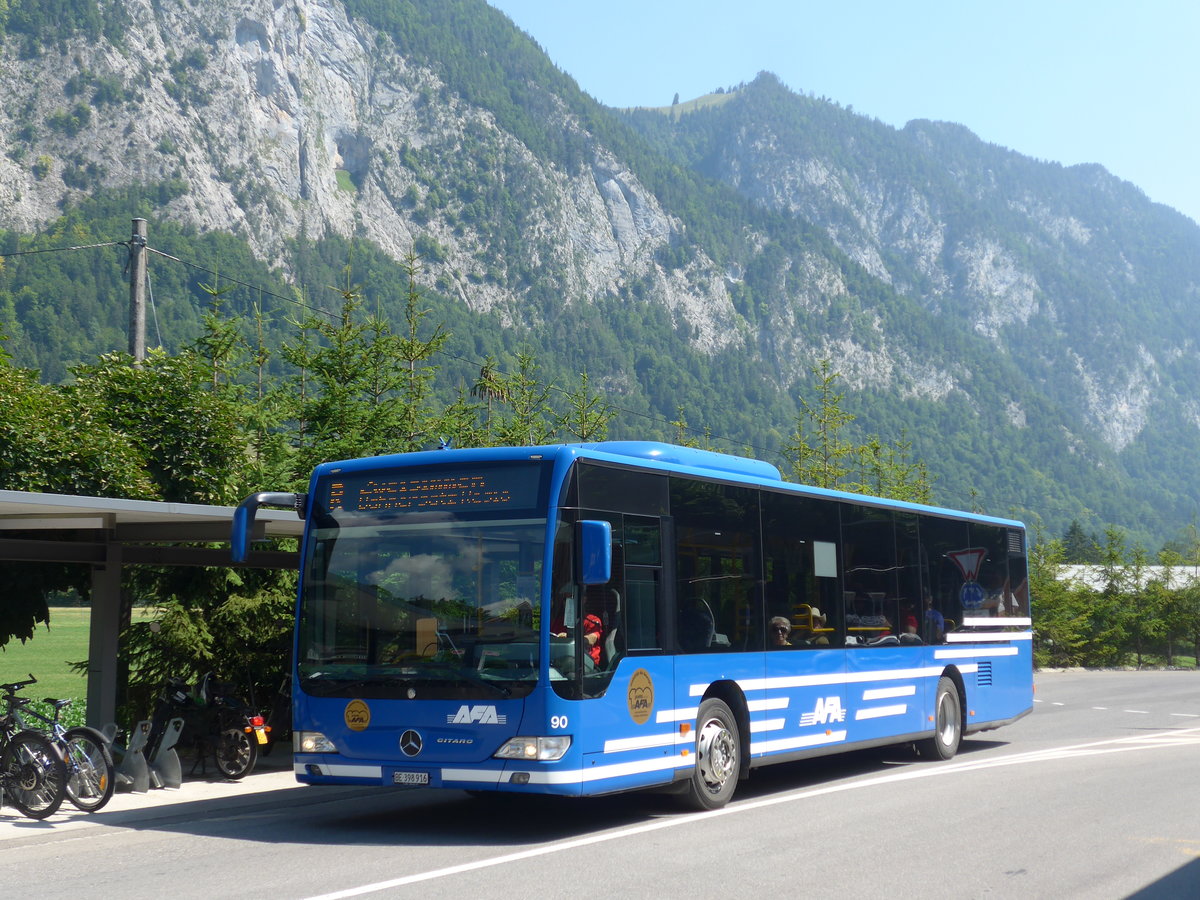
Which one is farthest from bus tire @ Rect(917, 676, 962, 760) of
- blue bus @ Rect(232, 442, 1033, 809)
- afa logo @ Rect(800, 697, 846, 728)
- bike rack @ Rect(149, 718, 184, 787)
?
bike rack @ Rect(149, 718, 184, 787)

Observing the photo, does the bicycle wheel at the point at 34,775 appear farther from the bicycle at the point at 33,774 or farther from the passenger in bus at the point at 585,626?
the passenger in bus at the point at 585,626

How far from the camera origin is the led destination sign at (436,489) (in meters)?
10.0

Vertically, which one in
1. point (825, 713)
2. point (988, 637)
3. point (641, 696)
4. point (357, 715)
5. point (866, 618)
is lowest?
point (825, 713)

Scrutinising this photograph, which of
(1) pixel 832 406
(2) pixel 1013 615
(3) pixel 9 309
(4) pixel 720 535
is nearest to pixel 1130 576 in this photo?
(1) pixel 832 406

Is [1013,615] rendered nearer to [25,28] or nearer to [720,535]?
[720,535]

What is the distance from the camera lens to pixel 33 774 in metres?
10.7

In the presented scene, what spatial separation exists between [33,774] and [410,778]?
3273mm

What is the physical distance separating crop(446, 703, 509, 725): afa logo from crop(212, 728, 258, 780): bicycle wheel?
482 cm

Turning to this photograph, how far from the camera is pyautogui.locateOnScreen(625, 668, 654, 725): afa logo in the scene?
10227 millimetres

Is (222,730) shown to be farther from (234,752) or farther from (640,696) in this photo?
(640,696)

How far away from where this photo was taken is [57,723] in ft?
36.1

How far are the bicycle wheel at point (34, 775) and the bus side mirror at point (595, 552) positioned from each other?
4.60 m

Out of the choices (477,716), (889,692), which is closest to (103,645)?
(477,716)

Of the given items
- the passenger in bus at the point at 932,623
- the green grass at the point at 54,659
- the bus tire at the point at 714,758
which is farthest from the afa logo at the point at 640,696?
the green grass at the point at 54,659
